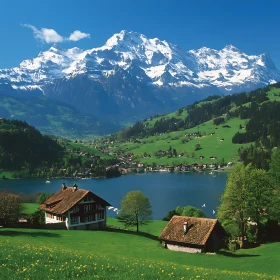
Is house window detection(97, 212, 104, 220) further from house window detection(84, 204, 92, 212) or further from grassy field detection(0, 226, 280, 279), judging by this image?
grassy field detection(0, 226, 280, 279)

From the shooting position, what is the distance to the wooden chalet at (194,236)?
56.8 meters

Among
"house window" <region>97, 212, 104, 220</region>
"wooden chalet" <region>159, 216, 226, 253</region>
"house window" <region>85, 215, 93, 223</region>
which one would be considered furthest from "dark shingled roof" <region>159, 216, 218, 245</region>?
"house window" <region>97, 212, 104, 220</region>

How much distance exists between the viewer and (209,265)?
140 ft

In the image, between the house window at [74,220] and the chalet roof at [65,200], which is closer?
the house window at [74,220]

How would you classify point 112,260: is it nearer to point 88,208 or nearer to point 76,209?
point 76,209

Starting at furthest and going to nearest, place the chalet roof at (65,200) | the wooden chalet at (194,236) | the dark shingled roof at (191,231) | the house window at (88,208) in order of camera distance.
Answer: the house window at (88,208) → the chalet roof at (65,200) → the dark shingled roof at (191,231) → the wooden chalet at (194,236)

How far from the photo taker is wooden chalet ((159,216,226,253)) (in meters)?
56.8

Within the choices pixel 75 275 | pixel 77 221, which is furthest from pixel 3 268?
pixel 77 221

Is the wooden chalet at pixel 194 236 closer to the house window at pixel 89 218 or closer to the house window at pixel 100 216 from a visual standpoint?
the house window at pixel 89 218

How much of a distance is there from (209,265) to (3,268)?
27920 millimetres

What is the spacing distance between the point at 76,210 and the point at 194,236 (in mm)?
29508

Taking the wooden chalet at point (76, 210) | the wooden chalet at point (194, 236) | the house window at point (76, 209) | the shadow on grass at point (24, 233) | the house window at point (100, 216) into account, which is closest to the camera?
the shadow on grass at point (24, 233)

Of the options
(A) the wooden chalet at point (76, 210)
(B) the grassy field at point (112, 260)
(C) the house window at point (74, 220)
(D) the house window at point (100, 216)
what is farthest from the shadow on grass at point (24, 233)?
(D) the house window at point (100, 216)

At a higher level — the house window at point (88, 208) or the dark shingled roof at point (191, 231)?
the house window at point (88, 208)
